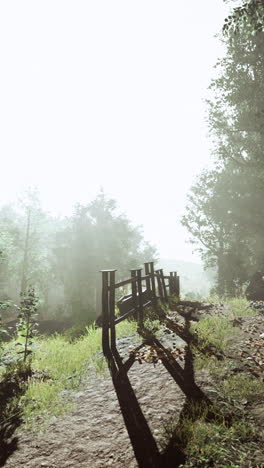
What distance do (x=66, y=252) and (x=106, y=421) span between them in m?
30.8

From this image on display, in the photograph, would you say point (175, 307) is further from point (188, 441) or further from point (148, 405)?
point (188, 441)

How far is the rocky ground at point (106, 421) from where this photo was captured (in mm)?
3215

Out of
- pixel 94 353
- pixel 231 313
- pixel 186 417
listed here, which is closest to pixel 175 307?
pixel 231 313

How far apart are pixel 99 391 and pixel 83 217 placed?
31489 mm

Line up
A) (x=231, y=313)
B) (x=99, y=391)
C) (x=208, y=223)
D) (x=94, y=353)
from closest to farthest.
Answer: (x=99, y=391)
(x=94, y=353)
(x=231, y=313)
(x=208, y=223)

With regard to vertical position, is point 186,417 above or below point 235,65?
below

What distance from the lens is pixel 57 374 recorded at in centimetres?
585

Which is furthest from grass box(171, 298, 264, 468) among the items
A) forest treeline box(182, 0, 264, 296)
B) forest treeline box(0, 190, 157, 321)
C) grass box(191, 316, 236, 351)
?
forest treeline box(0, 190, 157, 321)

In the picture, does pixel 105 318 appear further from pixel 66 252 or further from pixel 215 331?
pixel 66 252

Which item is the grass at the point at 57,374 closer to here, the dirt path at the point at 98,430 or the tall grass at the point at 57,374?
the tall grass at the point at 57,374

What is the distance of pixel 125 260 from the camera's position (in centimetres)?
3866

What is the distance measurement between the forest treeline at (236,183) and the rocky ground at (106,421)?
13.5 m

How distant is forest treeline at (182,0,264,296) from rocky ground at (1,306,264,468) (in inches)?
533

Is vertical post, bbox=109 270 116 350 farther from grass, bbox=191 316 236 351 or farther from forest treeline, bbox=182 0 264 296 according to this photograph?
forest treeline, bbox=182 0 264 296
